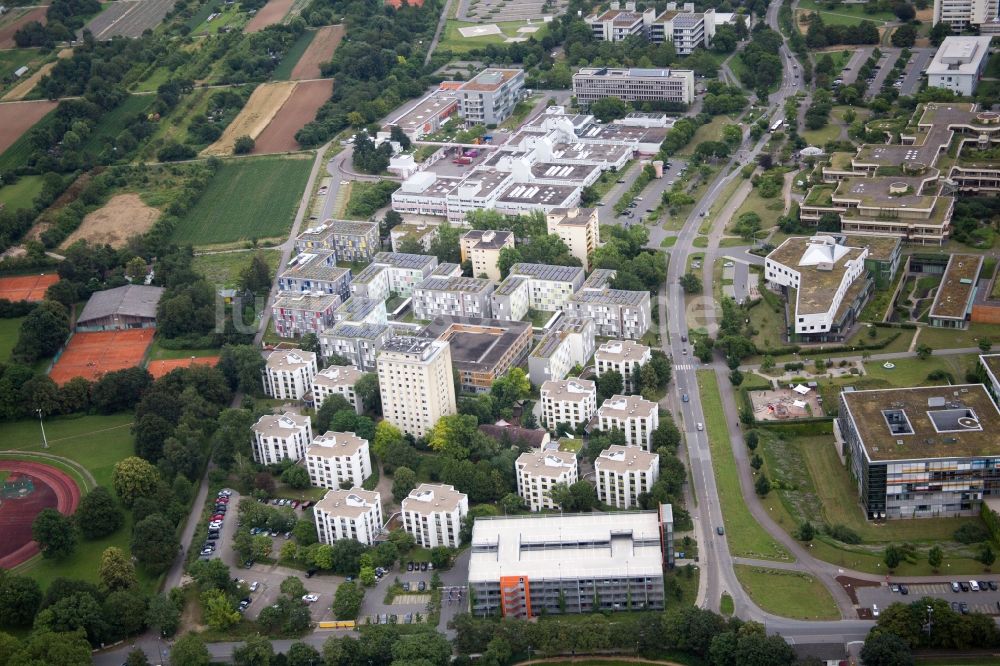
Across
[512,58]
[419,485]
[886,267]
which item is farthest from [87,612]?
[512,58]

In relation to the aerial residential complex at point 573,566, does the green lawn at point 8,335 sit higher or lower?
lower

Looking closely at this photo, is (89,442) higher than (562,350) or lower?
lower

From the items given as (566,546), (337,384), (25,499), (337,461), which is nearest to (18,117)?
(25,499)

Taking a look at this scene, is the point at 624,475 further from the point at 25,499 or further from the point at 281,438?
the point at 25,499

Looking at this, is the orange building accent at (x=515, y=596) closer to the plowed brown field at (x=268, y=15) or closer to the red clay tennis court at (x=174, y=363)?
the red clay tennis court at (x=174, y=363)

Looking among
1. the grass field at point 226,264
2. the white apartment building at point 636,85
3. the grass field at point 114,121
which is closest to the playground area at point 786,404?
the grass field at point 226,264
